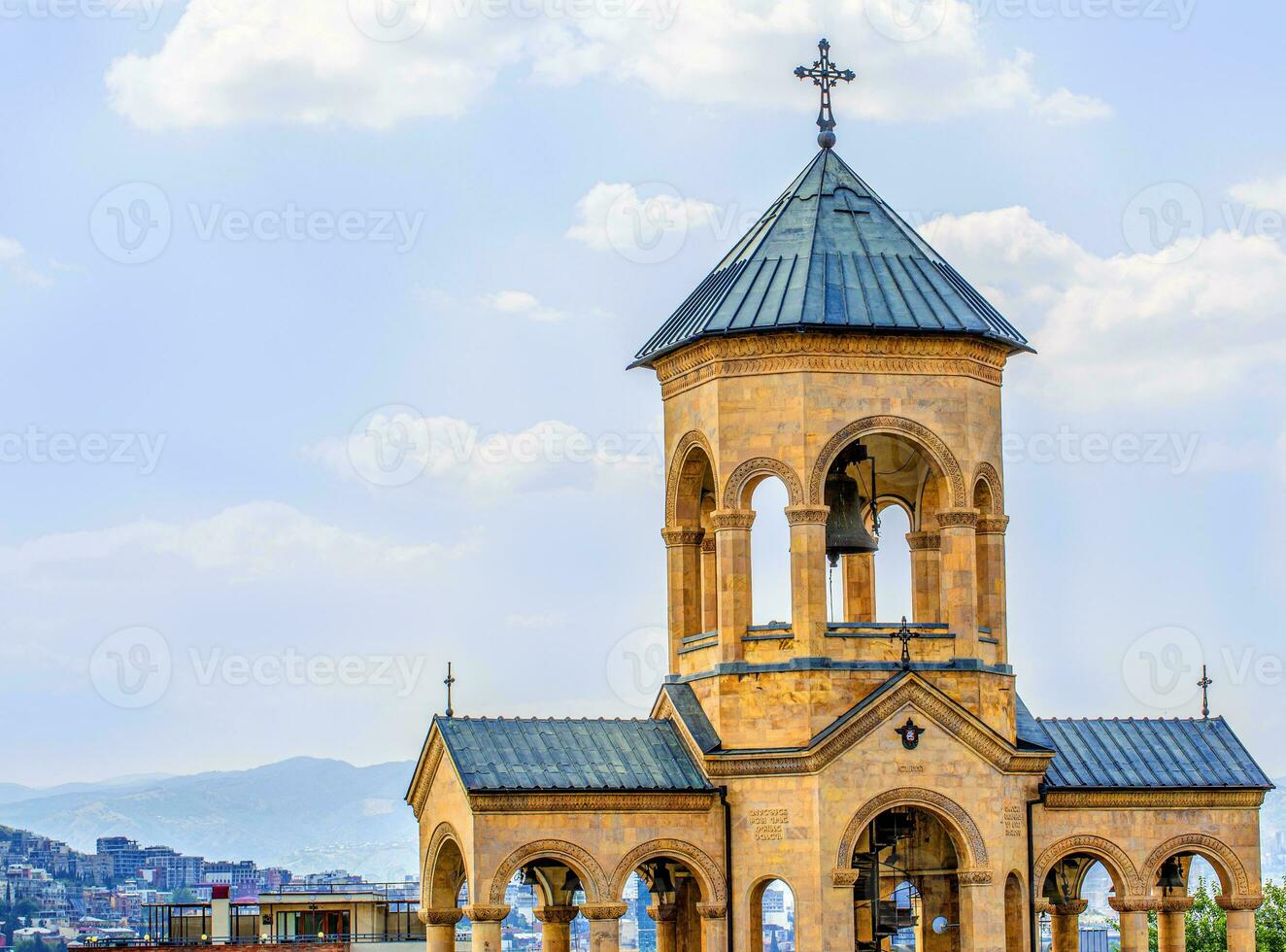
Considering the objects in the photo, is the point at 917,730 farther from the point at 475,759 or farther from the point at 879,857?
the point at 475,759

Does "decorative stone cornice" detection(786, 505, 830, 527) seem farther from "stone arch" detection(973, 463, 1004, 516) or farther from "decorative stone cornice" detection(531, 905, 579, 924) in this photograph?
"decorative stone cornice" detection(531, 905, 579, 924)

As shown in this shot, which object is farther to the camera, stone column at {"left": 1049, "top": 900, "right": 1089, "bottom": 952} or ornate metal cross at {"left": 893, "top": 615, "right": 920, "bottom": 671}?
stone column at {"left": 1049, "top": 900, "right": 1089, "bottom": 952}

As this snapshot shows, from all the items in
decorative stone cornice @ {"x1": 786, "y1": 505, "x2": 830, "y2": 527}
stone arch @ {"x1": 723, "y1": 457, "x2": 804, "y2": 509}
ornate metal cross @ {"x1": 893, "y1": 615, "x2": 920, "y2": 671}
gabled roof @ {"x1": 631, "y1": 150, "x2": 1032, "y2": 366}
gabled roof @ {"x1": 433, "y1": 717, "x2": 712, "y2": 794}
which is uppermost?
gabled roof @ {"x1": 631, "y1": 150, "x2": 1032, "y2": 366}

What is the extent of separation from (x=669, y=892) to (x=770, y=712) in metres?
5.33

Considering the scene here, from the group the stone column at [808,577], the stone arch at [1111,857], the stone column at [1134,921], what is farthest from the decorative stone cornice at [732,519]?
the stone column at [1134,921]

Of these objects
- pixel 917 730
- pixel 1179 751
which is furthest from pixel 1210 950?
pixel 917 730

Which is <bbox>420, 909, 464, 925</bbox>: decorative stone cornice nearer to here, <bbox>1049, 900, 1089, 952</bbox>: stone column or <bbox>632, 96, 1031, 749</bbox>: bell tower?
<bbox>632, 96, 1031, 749</bbox>: bell tower

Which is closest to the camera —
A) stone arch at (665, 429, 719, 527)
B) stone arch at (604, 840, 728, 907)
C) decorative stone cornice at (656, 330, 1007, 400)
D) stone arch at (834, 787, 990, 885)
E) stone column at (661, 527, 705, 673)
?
stone arch at (834, 787, 990, 885)

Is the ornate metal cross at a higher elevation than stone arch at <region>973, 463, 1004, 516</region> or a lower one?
lower

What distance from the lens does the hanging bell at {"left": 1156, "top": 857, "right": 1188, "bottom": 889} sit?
53.9 metres

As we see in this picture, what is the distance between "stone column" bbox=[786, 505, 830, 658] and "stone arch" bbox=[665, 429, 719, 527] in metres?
2.24

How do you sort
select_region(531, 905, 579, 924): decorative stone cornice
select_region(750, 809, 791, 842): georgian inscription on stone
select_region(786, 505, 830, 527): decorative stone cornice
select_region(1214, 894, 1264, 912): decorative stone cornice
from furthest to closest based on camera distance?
select_region(1214, 894, 1264, 912): decorative stone cornice
select_region(531, 905, 579, 924): decorative stone cornice
select_region(786, 505, 830, 527): decorative stone cornice
select_region(750, 809, 791, 842): georgian inscription on stone

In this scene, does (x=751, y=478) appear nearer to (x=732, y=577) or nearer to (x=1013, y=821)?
(x=732, y=577)

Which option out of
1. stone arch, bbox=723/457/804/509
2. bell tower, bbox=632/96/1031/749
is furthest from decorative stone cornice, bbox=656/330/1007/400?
stone arch, bbox=723/457/804/509
